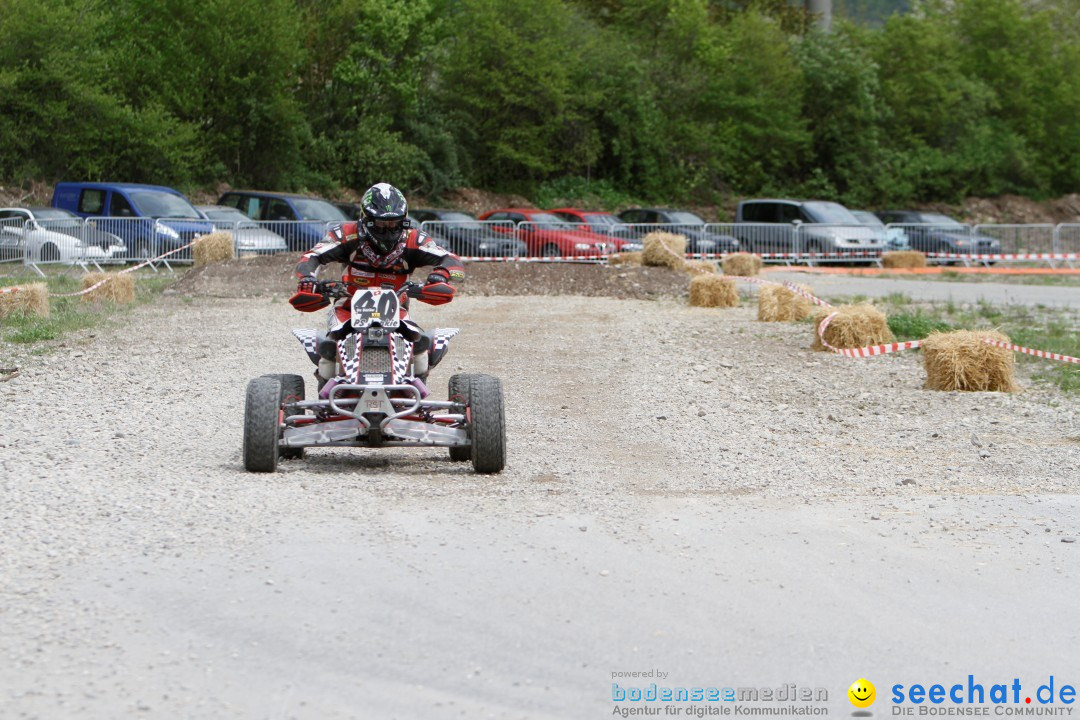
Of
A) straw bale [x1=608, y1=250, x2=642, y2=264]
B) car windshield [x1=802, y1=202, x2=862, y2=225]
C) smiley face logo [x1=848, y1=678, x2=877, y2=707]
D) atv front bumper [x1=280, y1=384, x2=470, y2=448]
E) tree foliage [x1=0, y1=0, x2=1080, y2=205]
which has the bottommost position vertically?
smiley face logo [x1=848, y1=678, x2=877, y2=707]

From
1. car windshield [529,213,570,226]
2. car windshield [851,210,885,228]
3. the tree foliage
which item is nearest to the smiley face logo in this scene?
car windshield [529,213,570,226]

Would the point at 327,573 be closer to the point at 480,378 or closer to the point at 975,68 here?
the point at 480,378

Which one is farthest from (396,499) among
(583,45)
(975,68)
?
(975,68)

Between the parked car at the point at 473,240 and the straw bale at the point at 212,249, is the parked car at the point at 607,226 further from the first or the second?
the straw bale at the point at 212,249

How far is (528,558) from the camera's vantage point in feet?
20.9

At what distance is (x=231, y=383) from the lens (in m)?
12.9

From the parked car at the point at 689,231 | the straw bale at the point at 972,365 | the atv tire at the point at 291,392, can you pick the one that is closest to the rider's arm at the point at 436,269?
the atv tire at the point at 291,392

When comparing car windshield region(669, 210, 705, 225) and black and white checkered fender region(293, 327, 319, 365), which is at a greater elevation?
car windshield region(669, 210, 705, 225)

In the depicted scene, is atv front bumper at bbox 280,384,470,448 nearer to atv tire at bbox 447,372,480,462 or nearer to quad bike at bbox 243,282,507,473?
quad bike at bbox 243,282,507,473

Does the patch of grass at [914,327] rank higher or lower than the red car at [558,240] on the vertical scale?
lower

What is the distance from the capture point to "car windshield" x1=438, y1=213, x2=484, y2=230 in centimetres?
3070

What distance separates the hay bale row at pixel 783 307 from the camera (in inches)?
786

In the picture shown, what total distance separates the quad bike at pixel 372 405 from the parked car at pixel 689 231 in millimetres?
25342

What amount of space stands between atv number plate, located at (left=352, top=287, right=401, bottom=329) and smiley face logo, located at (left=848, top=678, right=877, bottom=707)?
14.0 feet
